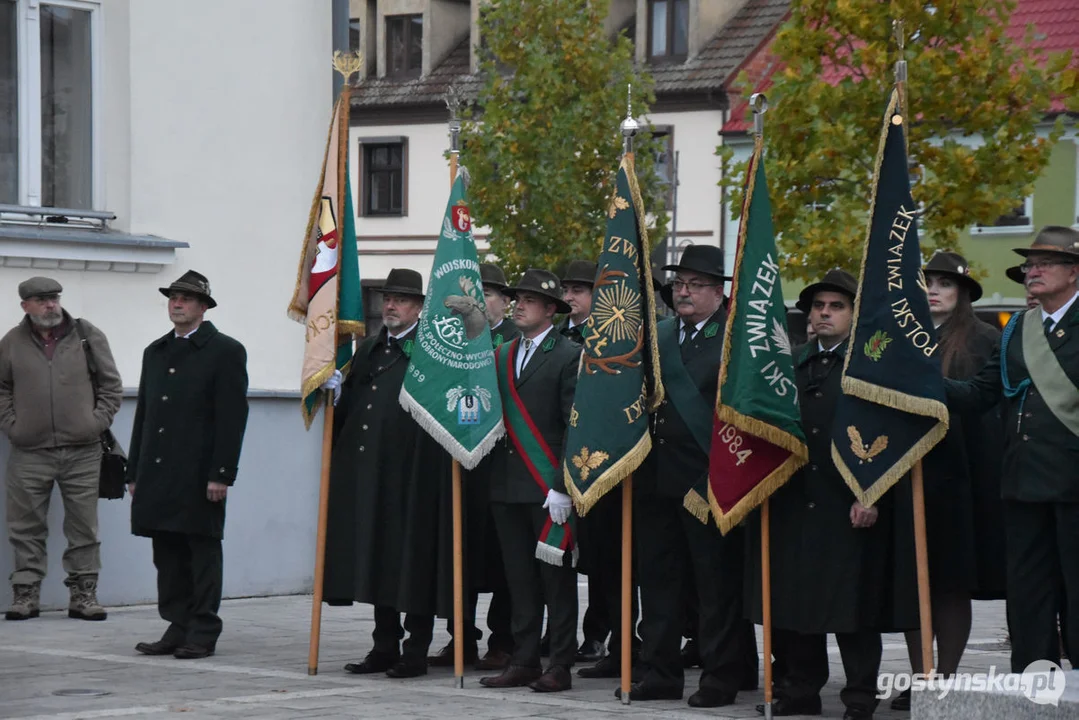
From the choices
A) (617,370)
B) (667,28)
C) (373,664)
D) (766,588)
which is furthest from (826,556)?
(667,28)

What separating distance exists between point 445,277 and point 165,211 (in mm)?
4477

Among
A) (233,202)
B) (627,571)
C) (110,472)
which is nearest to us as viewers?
(627,571)

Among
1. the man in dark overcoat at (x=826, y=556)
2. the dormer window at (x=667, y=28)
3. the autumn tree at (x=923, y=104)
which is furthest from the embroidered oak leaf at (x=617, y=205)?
the dormer window at (x=667, y=28)

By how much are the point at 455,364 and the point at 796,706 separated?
2.54m

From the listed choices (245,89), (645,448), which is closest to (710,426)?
(645,448)

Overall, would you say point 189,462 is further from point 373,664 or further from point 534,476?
point 534,476

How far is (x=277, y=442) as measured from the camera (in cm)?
1451

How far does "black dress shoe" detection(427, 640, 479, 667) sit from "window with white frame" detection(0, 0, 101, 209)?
486cm

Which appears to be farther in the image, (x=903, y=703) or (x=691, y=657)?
(x=691, y=657)

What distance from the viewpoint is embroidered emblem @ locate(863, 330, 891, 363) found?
28.1ft

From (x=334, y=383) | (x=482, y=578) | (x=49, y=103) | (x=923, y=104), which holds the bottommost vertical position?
(x=482, y=578)

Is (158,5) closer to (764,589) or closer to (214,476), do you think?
(214,476)

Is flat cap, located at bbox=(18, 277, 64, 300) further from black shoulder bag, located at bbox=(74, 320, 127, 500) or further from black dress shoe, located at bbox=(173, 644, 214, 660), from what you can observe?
black dress shoe, located at bbox=(173, 644, 214, 660)

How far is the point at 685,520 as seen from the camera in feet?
30.9
